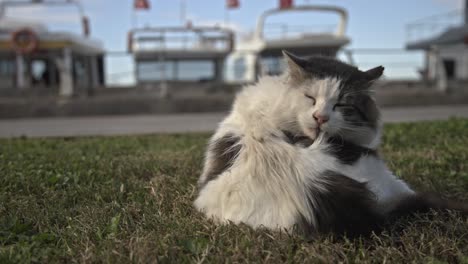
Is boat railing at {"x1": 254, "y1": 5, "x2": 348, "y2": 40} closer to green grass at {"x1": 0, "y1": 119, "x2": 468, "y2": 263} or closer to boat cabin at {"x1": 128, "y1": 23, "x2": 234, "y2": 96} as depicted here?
boat cabin at {"x1": 128, "y1": 23, "x2": 234, "y2": 96}

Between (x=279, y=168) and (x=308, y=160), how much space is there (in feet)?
0.44

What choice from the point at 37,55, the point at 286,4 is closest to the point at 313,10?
the point at 286,4

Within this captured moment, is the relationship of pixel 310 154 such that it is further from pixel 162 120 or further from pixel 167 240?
pixel 162 120

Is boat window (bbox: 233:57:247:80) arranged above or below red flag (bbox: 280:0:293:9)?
below

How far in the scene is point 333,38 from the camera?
2002cm

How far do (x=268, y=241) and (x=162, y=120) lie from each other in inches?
320

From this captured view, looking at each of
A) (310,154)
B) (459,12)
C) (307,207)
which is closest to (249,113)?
(310,154)

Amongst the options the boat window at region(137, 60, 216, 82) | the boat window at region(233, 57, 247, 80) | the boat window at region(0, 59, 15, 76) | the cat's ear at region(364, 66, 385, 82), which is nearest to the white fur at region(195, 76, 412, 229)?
the cat's ear at region(364, 66, 385, 82)

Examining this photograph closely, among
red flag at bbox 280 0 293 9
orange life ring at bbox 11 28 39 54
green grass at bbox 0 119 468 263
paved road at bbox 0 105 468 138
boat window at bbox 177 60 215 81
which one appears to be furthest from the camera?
red flag at bbox 280 0 293 9

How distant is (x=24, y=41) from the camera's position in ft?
58.5

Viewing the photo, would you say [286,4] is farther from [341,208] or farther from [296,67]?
[341,208]

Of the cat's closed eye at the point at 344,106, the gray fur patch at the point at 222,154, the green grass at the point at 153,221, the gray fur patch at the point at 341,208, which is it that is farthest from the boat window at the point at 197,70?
the gray fur patch at the point at 341,208

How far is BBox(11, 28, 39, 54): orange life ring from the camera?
57.7ft

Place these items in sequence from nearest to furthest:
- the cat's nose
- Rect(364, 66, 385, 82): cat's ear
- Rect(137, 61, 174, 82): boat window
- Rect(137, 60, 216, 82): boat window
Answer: the cat's nose, Rect(364, 66, 385, 82): cat's ear, Rect(137, 61, 174, 82): boat window, Rect(137, 60, 216, 82): boat window
